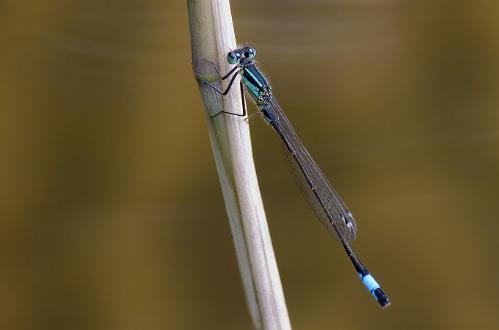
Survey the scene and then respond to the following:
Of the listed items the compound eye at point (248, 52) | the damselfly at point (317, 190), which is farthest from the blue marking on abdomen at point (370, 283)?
the compound eye at point (248, 52)

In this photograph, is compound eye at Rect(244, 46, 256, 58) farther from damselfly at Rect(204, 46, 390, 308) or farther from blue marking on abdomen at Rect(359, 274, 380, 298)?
blue marking on abdomen at Rect(359, 274, 380, 298)

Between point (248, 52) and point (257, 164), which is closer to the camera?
point (248, 52)

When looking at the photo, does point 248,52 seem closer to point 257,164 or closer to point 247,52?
point 247,52

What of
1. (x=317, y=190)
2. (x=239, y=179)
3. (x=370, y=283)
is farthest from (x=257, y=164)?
(x=239, y=179)

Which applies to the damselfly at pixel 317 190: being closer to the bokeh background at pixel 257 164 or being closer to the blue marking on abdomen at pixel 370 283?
the blue marking on abdomen at pixel 370 283

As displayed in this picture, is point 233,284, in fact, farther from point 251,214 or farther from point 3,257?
point 251,214

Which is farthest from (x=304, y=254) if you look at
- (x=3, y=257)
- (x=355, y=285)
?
(x=3, y=257)
